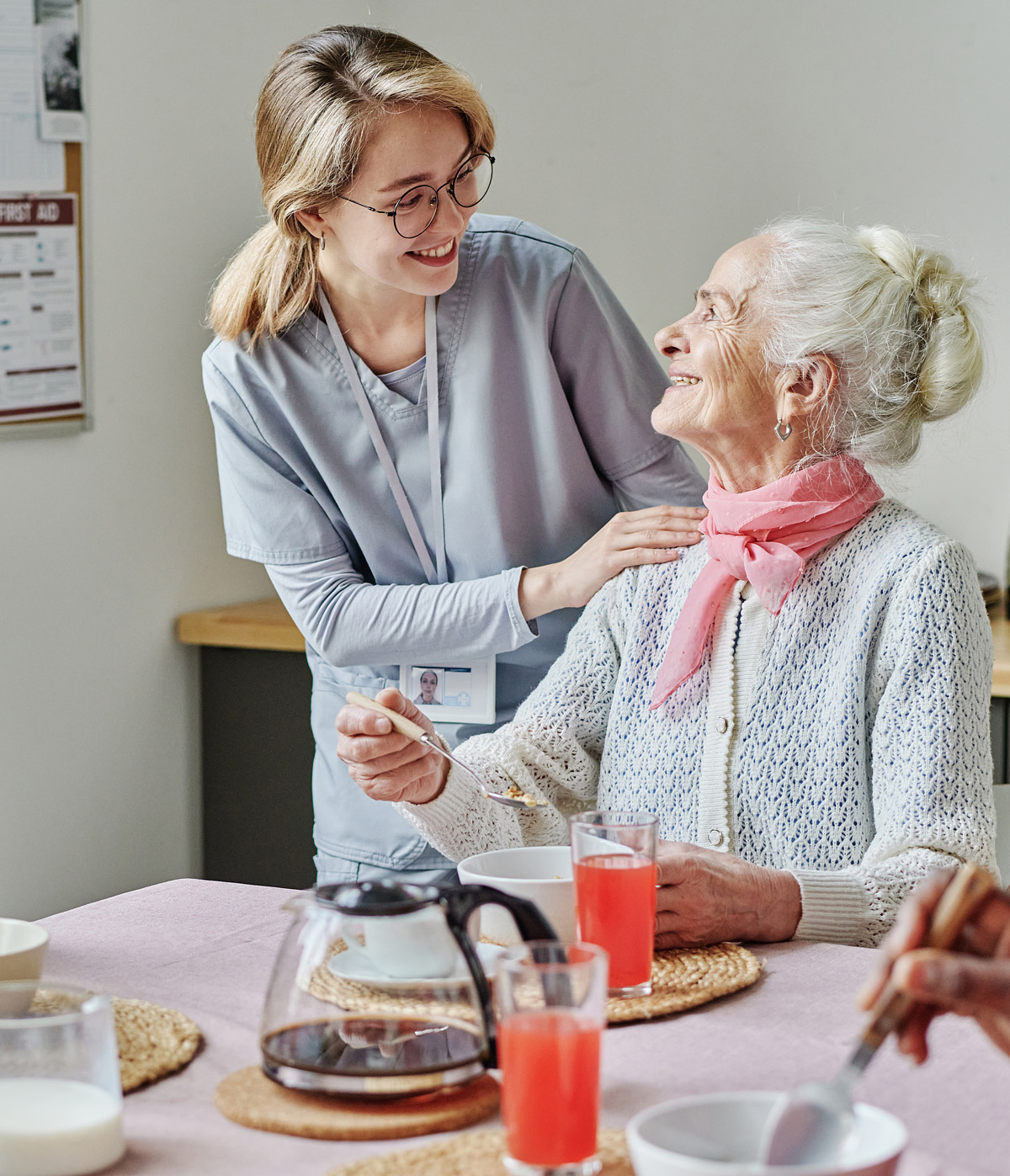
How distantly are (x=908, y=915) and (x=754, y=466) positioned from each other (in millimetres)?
927

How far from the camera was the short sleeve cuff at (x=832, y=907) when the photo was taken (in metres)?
1.25

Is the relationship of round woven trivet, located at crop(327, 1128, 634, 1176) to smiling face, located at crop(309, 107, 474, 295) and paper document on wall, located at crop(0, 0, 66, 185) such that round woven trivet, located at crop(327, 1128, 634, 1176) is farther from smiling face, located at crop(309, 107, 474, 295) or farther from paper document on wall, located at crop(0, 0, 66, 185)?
paper document on wall, located at crop(0, 0, 66, 185)

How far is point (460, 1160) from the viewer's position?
81 cm

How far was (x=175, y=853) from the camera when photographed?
2879 mm

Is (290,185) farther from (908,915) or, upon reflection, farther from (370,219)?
(908,915)

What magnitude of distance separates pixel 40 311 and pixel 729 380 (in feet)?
4.62

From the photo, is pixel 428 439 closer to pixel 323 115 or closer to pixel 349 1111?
pixel 323 115

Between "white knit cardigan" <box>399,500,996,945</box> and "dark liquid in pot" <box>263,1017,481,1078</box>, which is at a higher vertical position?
"white knit cardigan" <box>399,500,996,945</box>

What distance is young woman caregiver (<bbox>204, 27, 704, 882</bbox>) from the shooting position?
1.91 m

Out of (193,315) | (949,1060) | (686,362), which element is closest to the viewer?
(949,1060)

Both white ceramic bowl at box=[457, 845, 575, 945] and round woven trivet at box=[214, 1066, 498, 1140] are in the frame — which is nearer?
round woven trivet at box=[214, 1066, 498, 1140]

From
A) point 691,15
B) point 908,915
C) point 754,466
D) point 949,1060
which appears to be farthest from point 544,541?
point 691,15

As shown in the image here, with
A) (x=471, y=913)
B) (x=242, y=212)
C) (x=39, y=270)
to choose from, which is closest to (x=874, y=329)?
(x=471, y=913)

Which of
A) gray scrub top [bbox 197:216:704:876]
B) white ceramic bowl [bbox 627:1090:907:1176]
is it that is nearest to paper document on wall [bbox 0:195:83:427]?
gray scrub top [bbox 197:216:704:876]
